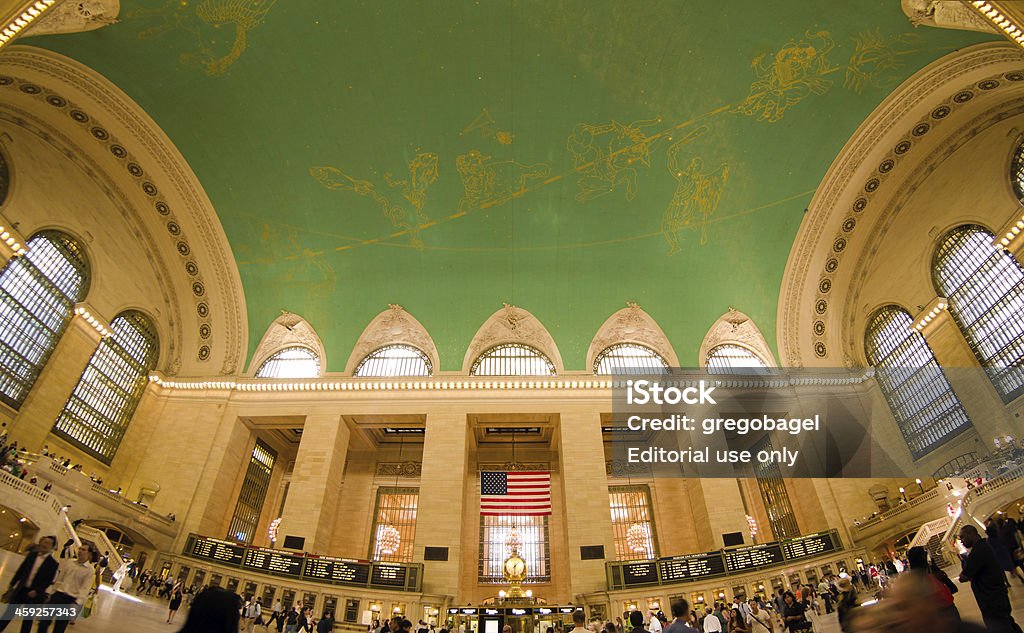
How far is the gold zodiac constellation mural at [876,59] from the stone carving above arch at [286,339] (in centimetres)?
2189

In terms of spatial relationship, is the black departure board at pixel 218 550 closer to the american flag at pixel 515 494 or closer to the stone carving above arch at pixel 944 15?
the american flag at pixel 515 494

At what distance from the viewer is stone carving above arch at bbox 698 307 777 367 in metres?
21.7

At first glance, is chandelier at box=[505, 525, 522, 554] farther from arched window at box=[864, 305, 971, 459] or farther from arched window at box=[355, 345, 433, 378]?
arched window at box=[864, 305, 971, 459]

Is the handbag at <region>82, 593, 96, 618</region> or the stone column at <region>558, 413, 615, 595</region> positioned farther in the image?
the stone column at <region>558, 413, 615, 595</region>

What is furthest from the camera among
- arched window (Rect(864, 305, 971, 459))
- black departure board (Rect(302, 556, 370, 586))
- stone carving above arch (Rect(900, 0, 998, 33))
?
arched window (Rect(864, 305, 971, 459))

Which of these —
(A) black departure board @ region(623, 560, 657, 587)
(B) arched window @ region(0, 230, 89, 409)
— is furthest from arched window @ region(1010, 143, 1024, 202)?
(B) arched window @ region(0, 230, 89, 409)

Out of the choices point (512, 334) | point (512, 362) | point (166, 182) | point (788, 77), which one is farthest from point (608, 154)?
point (166, 182)

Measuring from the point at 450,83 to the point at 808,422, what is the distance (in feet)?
60.7

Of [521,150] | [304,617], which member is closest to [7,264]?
[304,617]

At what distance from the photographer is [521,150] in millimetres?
17875

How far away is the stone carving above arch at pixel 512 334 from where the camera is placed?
22.4 m

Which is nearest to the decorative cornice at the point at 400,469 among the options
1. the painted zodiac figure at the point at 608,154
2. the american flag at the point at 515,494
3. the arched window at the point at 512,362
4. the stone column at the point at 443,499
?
the stone column at the point at 443,499

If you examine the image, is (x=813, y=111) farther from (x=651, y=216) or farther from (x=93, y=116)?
(x=93, y=116)

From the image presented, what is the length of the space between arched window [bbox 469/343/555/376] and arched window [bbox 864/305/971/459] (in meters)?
13.1
